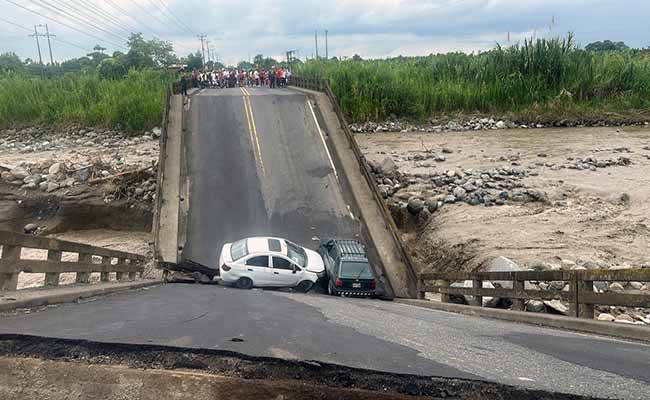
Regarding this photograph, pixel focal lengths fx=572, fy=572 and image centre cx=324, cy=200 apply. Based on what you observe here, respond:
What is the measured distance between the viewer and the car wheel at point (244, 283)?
16328 mm

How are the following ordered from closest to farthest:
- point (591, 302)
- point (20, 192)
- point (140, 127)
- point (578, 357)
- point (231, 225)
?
1. point (578, 357)
2. point (591, 302)
3. point (231, 225)
4. point (20, 192)
5. point (140, 127)

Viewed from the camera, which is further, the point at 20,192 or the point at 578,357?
the point at 20,192

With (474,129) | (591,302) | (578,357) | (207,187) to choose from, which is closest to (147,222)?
(207,187)

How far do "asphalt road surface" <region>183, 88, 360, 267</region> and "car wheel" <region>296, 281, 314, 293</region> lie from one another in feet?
7.95

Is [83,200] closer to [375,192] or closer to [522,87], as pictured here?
[375,192]

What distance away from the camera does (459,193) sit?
23.6 m

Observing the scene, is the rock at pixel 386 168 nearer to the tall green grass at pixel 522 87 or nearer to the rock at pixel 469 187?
the rock at pixel 469 187

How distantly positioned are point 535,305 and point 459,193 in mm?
12405

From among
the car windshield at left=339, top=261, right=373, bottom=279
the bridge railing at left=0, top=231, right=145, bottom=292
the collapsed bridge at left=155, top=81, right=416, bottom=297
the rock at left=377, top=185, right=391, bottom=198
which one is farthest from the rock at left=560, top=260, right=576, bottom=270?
the bridge railing at left=0, top=231, right=145, bottom=292

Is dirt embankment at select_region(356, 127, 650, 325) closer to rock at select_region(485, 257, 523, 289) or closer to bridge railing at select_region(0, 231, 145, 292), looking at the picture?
rock at select_region(485, 257, 523, 289)

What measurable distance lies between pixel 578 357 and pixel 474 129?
37425 mm

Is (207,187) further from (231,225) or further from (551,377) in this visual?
(551,377)

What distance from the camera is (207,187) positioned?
21203 millimetres

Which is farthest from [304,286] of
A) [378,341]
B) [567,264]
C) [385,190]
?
[378,341]
